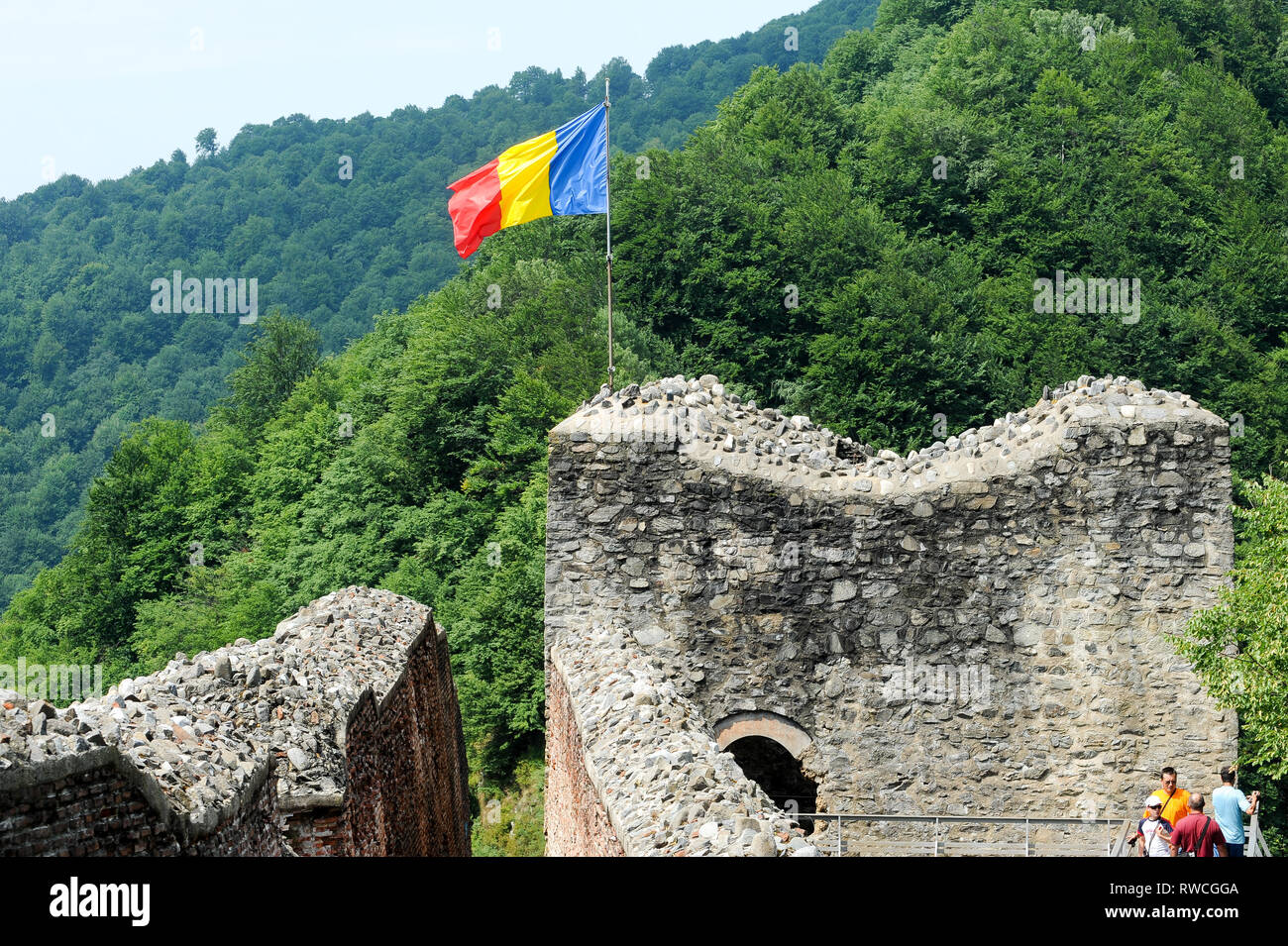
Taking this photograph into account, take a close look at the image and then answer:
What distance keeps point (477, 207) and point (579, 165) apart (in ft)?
4.83

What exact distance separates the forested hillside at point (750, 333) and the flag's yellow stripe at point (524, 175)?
17039mm

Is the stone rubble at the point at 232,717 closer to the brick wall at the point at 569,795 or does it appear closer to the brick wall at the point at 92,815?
the brick wall at the point at 92,815

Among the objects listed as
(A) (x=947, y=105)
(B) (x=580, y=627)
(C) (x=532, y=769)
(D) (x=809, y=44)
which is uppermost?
(D) (x=809, y=44)

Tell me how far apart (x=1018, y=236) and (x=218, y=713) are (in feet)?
184

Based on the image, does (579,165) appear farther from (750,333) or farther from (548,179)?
(750,333)

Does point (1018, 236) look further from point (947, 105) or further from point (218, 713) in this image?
point (218, 713)

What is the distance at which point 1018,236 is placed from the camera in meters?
61.1

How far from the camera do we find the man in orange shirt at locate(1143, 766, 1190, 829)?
11938 millimetres

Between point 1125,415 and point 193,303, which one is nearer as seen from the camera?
point 1125,415

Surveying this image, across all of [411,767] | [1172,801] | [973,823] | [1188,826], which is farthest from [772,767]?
[1188,826]

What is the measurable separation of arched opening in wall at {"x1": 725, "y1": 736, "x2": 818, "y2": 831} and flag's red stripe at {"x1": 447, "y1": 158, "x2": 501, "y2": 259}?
7587mm

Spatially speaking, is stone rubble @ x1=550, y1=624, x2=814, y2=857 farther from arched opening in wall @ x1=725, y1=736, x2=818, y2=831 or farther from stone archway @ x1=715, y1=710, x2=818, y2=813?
arched opening in wall @ x1=725, y1=736, x2=818, y2=831

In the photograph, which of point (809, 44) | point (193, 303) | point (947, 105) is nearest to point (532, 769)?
point (947, 105)

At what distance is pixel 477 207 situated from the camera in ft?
61.9
